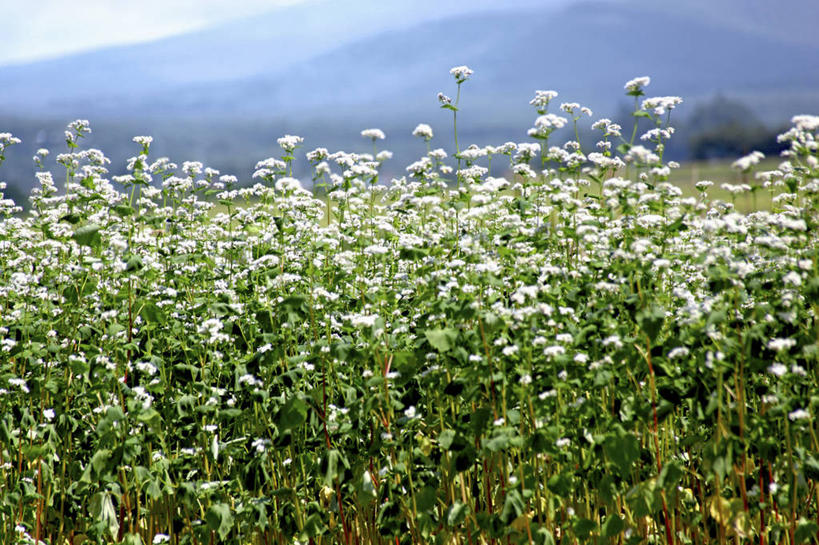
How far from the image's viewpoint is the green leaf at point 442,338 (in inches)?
127

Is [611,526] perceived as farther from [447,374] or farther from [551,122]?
[551,122]

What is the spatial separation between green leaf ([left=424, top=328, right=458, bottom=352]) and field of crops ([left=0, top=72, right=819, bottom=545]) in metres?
0.01

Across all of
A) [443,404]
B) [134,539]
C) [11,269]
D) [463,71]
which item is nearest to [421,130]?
[463,71]

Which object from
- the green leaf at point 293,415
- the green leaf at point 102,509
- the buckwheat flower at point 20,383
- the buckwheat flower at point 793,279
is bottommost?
the green leaf at point 102,509

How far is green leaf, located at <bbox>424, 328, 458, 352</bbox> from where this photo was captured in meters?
3.23

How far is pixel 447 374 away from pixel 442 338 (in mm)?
533

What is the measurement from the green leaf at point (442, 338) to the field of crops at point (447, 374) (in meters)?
0.01

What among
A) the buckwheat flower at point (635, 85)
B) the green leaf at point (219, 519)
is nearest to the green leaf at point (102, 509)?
the green leaf at point (219, 519)

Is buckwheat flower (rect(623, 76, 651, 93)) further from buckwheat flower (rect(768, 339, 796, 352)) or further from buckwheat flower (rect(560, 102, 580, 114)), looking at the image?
buckwheat flower (rect(768, 339, 796, 352))

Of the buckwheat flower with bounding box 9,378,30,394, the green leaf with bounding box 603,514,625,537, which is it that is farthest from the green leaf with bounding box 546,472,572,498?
the buckwheat flower with bounding box 9,378,30,394

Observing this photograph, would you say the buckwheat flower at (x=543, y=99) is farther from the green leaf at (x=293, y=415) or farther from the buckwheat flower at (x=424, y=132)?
the green leaf at (x=293, y=415)

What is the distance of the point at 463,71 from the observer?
4988 mm

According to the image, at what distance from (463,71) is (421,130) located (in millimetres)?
815

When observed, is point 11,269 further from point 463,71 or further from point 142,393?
point 463,71
